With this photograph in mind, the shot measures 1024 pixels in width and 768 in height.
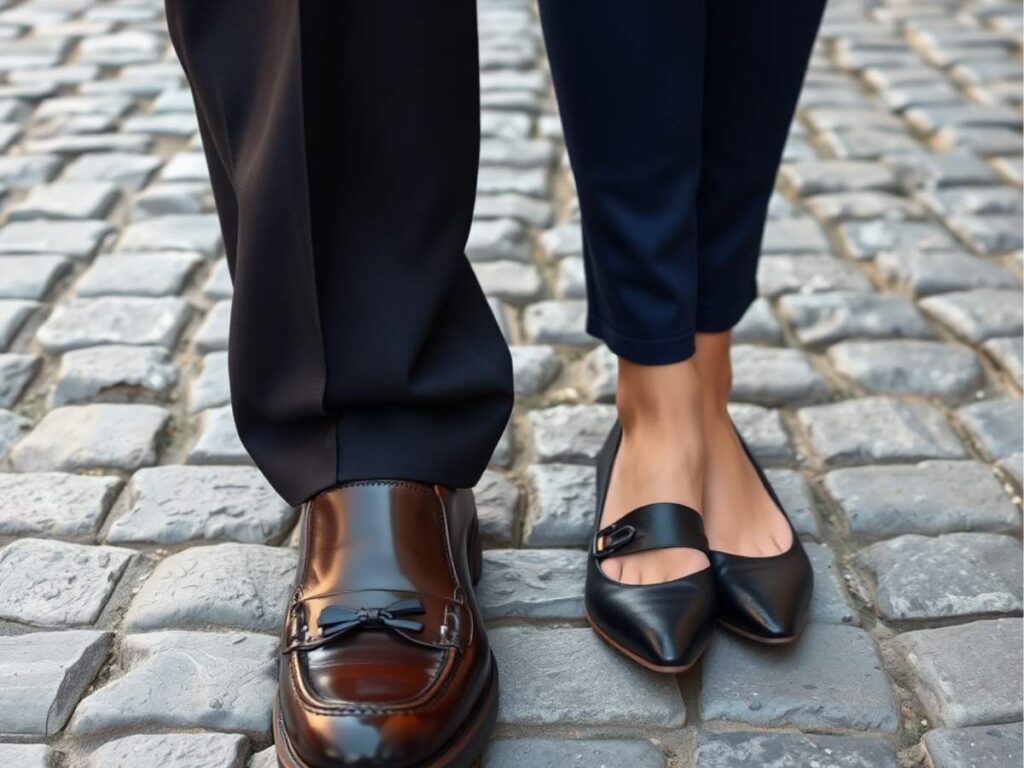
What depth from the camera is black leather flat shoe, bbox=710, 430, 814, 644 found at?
1388mm

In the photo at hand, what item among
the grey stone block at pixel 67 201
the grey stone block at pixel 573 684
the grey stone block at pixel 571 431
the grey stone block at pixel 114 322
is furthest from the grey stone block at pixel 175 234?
the grey stone block at pixel 573 684

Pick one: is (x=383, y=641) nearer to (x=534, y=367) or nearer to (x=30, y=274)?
(x=534, y=367)

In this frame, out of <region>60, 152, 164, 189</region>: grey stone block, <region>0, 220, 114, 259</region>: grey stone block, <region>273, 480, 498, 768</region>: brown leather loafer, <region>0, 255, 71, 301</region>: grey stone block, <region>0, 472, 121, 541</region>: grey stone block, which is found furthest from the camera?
<region>60, 152, 164, 189</region>: grey stone block

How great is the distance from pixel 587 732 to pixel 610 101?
2.36 feet

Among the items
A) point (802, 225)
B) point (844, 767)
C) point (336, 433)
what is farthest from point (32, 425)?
point (802, 225)

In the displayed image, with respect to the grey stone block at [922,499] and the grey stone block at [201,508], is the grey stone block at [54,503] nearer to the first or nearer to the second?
the grey stone block at [201,508]

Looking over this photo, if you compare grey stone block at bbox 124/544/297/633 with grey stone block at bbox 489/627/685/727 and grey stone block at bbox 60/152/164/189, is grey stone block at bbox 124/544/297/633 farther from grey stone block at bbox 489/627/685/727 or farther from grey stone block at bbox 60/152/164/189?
grey stone block at bbox 60/152/164/189

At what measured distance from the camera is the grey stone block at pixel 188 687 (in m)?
1.28

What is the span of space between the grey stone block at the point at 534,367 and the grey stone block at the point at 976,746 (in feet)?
3.15

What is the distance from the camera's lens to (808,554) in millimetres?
1612

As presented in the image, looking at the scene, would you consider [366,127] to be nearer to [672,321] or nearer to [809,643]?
[672,321]

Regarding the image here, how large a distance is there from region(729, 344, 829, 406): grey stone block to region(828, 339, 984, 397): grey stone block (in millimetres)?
76

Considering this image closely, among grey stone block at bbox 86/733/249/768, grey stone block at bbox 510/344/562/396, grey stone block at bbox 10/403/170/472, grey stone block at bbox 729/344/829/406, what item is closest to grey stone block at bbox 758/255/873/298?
grey stone block at bbox 729/344/829/406

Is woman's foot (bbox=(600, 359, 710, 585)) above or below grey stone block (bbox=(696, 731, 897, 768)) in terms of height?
above
